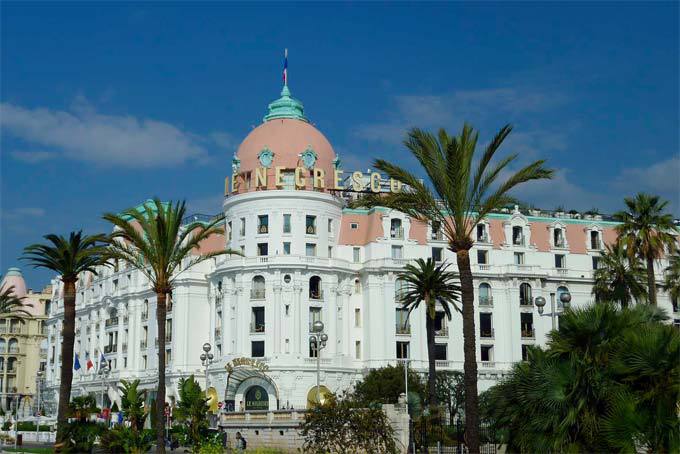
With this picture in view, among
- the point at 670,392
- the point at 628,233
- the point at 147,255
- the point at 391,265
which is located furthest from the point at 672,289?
the point at 670,392

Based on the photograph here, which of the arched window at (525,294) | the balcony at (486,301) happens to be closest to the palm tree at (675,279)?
the arched window at (525,294)

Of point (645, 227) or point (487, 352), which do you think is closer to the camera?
point (645, 227)

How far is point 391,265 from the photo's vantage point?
269 feet

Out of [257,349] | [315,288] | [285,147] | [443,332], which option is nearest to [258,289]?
[315,288]

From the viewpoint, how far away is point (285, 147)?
8262cm

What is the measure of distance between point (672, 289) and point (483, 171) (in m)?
44.8

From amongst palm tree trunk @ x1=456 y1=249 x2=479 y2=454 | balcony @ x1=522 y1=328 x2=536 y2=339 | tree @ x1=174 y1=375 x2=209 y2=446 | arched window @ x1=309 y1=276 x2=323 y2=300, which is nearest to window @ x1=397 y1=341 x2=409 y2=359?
arched window @ x1=309 y1=276 x2=323 y2=300

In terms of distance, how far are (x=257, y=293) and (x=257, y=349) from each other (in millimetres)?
4781

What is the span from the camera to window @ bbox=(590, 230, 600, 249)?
9044 cm

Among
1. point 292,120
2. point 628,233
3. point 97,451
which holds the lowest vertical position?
point 97,451

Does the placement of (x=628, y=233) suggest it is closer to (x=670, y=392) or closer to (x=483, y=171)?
(x=483, y=171)

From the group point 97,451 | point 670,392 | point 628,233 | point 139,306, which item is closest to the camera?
point 670,392

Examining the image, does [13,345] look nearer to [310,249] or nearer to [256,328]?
[256,328]

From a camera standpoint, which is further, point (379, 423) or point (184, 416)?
point (184, 416)
